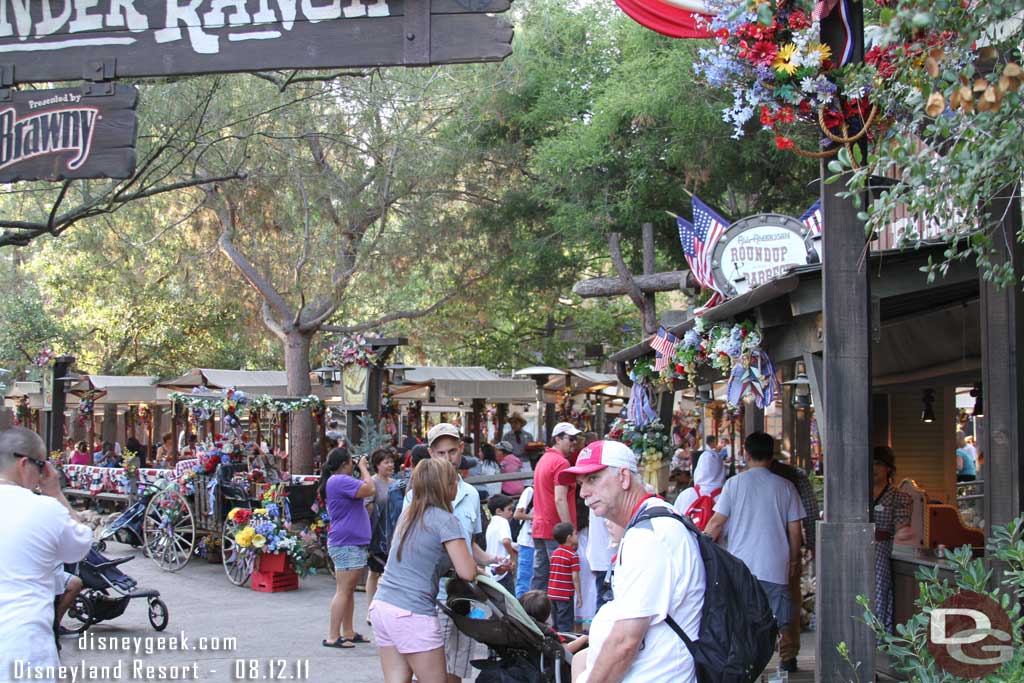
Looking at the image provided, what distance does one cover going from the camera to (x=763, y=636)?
12.2 ft

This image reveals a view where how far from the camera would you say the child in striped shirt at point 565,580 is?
8.29m

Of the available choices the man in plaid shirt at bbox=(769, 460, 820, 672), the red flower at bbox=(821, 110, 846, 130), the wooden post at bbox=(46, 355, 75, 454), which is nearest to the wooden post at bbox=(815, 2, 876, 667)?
the red flower at bbox=(821, 110, 846, 130)

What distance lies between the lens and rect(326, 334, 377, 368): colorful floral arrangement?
1562 cm

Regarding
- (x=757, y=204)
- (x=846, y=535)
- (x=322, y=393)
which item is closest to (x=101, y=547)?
(x=846, y=535)

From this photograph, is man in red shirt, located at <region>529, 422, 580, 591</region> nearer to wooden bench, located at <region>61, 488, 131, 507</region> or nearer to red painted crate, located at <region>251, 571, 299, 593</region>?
red painted crate, located at <region>251, 571, 299, 593</region>

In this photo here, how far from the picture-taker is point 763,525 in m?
7.14

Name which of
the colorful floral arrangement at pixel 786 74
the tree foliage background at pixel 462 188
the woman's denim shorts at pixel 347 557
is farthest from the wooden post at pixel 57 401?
the colorful floral arrangement at pixel 786 74

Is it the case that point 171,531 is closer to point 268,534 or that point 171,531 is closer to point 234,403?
point 234,403

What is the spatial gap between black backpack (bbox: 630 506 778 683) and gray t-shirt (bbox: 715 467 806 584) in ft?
11.2

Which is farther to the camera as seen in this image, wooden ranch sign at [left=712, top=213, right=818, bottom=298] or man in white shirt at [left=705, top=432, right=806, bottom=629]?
wooden ranch sign at [left=712, top=213, right=818, bottom=298]

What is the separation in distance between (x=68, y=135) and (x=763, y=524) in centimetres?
493

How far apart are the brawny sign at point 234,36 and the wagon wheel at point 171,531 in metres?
9.56

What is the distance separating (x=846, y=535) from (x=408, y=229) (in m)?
18.0

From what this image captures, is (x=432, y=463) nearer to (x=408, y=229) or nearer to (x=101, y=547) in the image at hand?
(x=101, y=547)
